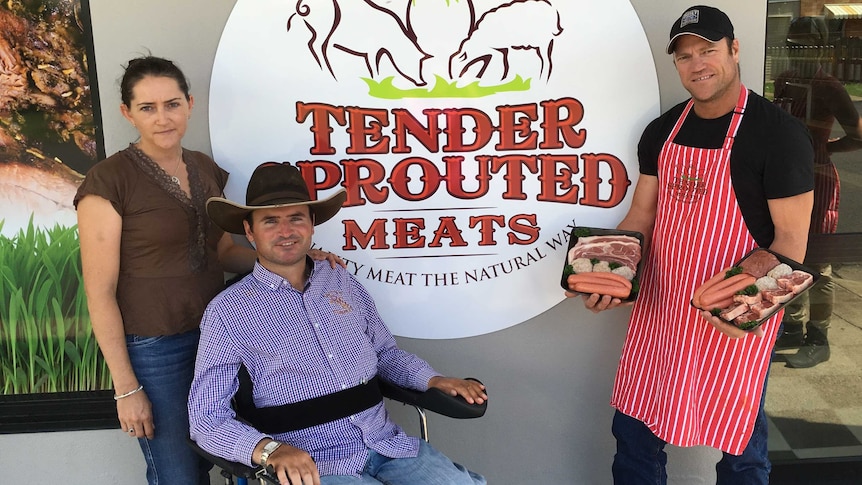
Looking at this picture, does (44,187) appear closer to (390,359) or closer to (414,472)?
(390,359)

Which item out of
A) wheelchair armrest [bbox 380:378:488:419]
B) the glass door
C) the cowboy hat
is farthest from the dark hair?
the glass door

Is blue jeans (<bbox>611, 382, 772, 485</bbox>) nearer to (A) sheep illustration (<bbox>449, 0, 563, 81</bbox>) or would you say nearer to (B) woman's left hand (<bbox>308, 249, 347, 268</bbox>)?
(B) woman's left hand (<bbox>308, 249, 347, 268</bbox>)

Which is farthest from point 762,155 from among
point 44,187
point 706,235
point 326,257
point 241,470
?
point 44,187

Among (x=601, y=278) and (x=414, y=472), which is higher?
(x=601, y=278)

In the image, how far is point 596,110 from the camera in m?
2.46

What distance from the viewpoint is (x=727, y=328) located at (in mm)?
1941

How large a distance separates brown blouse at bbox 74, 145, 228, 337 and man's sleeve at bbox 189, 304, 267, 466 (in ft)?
0.52

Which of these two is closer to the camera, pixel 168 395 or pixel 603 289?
pixel 168 395

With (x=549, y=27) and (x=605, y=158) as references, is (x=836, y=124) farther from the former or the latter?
(x=549, y=27)

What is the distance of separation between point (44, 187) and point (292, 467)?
148cm

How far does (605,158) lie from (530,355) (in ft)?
2.58

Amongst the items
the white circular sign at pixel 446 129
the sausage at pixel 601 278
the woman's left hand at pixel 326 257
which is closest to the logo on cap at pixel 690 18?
the white circular sign at pixel 446 129

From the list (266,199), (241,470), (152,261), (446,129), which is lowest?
(241,470)

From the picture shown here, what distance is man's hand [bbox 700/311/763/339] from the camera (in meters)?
1.93
